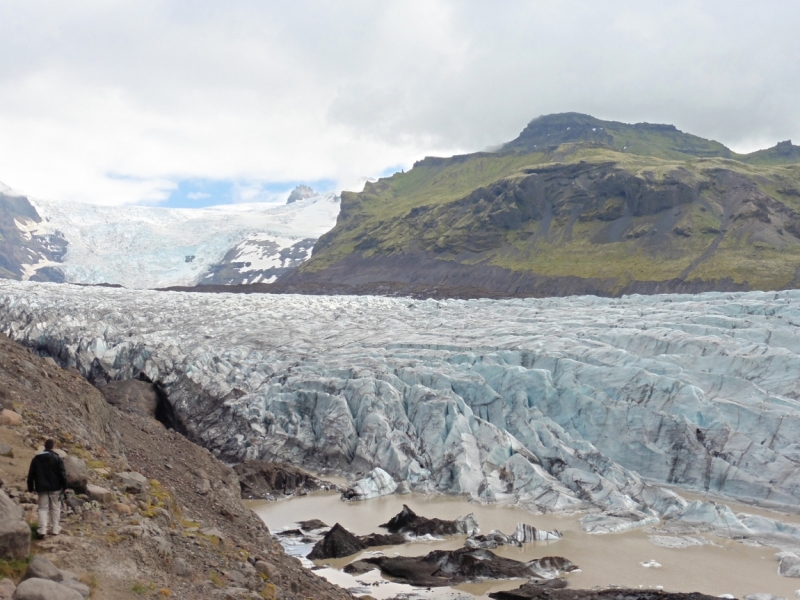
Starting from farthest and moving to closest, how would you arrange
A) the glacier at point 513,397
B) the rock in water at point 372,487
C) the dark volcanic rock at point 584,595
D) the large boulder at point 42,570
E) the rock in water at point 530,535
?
the rock in water at point 372,487 < the glacier at point 513,397 < the rock in water at point 530,535 < the dark volcanic rock at point 584,595 < the large boulder at point 42,570

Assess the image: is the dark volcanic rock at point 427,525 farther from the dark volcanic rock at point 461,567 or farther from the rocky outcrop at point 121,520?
the rocky outcrop at point 121,520

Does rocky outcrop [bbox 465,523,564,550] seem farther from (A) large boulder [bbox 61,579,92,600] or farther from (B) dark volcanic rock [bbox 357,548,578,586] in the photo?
(A) large boulder [bbox 61,579,92,600]

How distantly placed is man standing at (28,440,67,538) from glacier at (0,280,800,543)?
49.7ft

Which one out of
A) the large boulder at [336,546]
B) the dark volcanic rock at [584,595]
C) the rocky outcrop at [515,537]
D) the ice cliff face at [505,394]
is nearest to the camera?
the dark volcanic rock at [584,595]

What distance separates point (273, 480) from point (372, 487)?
11.0 feet

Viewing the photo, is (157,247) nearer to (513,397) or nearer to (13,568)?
(513,397)

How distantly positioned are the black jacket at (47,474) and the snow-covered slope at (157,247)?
137881 millimetres

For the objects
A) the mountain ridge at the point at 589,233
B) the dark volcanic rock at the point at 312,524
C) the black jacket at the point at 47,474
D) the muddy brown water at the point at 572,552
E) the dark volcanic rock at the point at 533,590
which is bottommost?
the muddy brown water at the point at 572,552

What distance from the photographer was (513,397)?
88.9 feet

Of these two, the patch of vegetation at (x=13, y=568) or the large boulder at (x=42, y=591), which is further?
the patch of vegetation at (x=13, y=568)

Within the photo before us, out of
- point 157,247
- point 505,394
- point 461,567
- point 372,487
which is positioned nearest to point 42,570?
point 461,567

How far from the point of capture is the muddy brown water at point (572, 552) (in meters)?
15.1

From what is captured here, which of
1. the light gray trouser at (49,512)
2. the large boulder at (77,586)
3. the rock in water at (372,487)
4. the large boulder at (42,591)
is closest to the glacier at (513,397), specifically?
the rock in water at (372,487)

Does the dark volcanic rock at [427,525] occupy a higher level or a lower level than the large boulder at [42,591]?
lower
